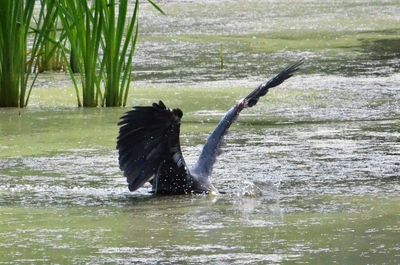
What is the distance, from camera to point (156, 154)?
5.19 metres

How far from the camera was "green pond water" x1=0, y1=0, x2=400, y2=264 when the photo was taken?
4.21m

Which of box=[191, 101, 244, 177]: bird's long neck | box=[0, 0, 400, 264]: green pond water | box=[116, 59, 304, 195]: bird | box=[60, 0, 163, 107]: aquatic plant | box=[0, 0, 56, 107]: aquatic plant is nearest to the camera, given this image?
box=[0, 0, 400, 264]: green pond water

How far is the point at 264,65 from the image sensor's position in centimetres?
1009

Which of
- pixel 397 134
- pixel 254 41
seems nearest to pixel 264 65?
pixel 254 41

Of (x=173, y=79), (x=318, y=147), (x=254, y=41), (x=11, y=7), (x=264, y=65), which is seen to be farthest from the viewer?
(x=254, y=41)

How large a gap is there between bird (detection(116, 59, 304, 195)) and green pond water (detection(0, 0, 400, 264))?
0.25 ft

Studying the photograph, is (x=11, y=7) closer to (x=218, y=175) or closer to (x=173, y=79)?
(x=173, y=79)

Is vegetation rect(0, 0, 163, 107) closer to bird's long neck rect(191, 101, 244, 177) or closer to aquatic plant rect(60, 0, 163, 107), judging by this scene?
aquatic plant rect(60, 0, 163, 107)

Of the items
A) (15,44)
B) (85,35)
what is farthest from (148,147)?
(15,44)

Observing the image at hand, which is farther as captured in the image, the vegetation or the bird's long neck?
the vegetation

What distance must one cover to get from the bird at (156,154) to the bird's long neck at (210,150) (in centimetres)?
1

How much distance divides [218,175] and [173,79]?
3.71 metres

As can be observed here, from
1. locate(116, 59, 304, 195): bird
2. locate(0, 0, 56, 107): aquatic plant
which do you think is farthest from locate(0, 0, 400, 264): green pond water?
locate(0, 0, 56, 107): aquatic plant

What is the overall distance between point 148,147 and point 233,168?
806mm
